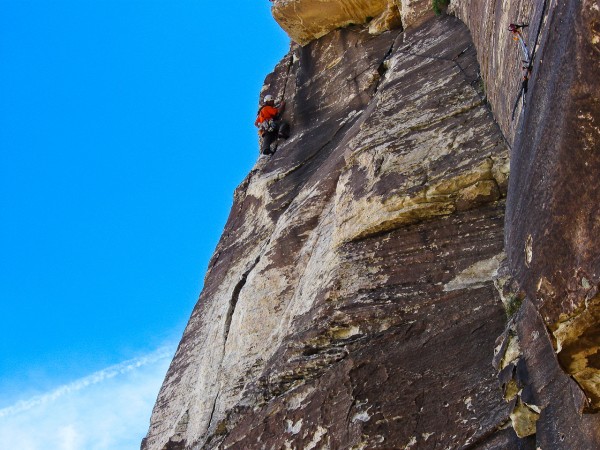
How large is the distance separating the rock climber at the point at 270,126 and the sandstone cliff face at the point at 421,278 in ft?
7.80

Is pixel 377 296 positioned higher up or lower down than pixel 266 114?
lower down

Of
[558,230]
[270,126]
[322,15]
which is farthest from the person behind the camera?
[322,15]

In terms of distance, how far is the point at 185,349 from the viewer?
1703 centimetres

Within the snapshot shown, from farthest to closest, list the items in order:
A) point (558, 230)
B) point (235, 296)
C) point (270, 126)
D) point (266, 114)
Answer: point (266, 114)
point (270, 126)
point (235, 296)
point (558, 230)

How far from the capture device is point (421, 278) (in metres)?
9.98

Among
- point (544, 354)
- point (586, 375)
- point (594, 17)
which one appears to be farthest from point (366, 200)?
point (594, 17)

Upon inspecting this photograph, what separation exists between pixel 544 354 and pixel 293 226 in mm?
7419

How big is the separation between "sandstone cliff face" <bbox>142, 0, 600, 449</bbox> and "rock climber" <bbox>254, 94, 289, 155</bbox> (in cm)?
238

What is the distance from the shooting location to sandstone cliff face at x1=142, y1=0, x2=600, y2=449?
5.95 metres

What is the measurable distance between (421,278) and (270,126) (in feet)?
36.4

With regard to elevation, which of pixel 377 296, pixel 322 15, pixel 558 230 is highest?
pixel 322 15

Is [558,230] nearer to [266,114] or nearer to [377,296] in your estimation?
[377,296]

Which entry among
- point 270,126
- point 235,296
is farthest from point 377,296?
point 270,126

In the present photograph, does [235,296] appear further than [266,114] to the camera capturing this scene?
No
